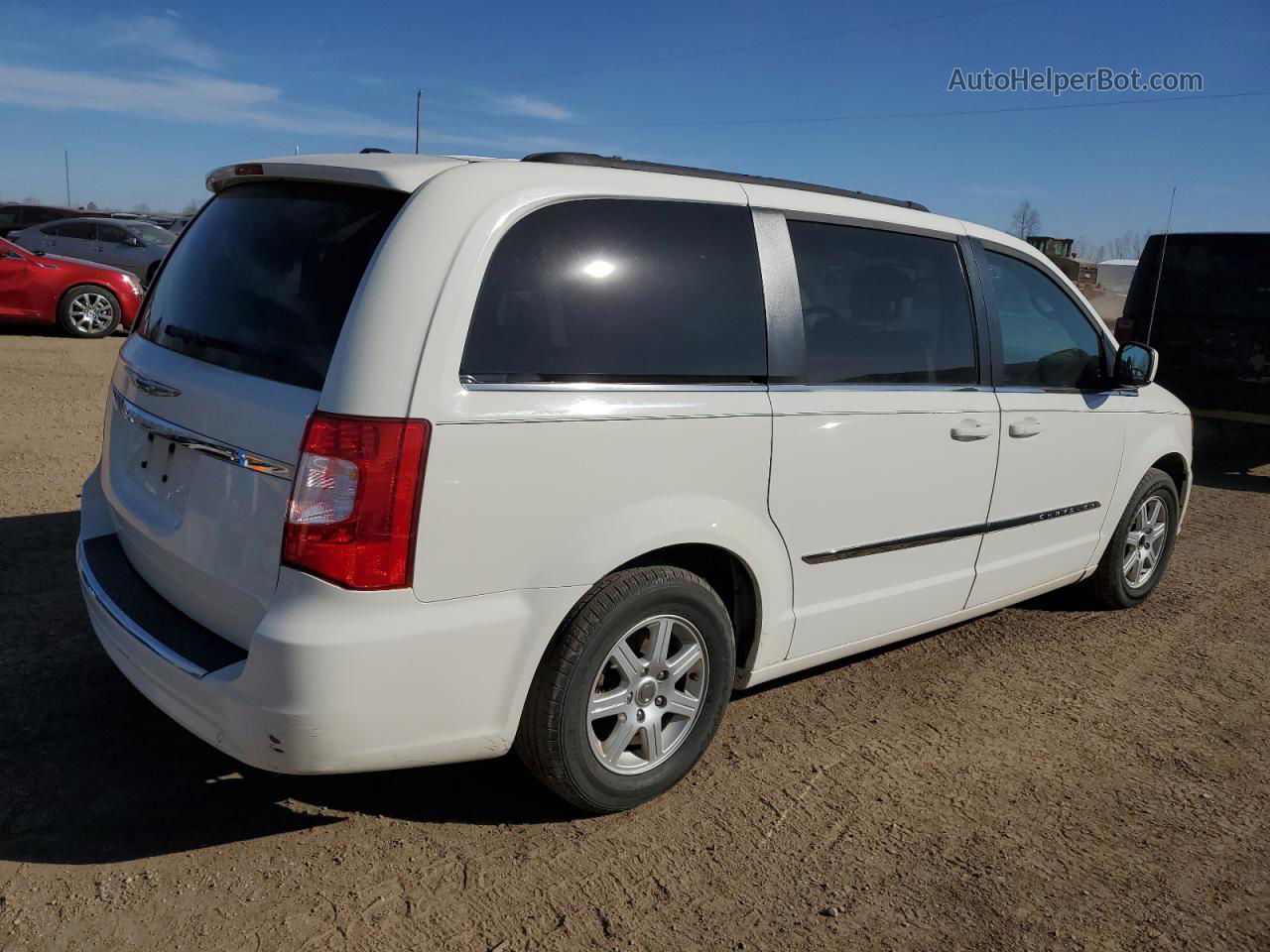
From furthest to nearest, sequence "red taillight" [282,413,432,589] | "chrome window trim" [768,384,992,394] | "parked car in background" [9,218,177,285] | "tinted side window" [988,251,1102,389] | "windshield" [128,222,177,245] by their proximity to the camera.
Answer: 1. "windshield" [128,222,177,245]
2. "parked car in background" [9,218,177,285]
3. "tinted side window" [988,251,1102,389]
4. "chrome window trim" [768,384,992,394]
5. "red taillight" [282,413,432,589]

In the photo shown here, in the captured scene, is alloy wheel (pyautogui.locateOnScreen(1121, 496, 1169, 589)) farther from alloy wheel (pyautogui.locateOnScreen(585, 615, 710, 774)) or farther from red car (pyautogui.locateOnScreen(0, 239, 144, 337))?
red car (pyautogui.locateOnScreen(0, 239, 144, 337))

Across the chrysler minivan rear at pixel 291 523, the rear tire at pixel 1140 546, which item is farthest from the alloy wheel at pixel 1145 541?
the chrysler minivan rear at pixel 291 523

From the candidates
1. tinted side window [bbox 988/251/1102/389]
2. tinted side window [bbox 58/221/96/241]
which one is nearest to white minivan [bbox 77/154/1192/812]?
tinted side window [bbox 988/251/1102/389]

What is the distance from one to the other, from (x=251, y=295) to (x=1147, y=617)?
461 cm

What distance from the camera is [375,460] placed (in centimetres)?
251

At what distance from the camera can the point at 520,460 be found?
8.82ft

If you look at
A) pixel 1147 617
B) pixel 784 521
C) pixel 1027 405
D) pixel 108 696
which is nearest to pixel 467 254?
pixel 784 521

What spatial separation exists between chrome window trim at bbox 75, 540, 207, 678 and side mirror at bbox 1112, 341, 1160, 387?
13.2 feet

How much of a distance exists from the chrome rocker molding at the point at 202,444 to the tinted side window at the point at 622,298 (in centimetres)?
52

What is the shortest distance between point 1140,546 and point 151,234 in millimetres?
18828

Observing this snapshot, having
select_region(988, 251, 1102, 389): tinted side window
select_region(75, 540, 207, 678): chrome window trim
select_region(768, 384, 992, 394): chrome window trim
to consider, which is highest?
select_region(988, 251, 1102, 389): tinted side window

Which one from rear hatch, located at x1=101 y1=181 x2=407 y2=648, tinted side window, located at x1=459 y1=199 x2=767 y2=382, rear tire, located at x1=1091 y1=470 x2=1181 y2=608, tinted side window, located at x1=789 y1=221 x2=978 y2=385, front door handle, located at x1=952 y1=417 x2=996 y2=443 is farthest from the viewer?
rear tire, located at x1=1091 y1=470 x2=1181 y2=608

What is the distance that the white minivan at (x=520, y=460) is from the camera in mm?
2551

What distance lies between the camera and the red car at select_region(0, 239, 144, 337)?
41.6 feet
